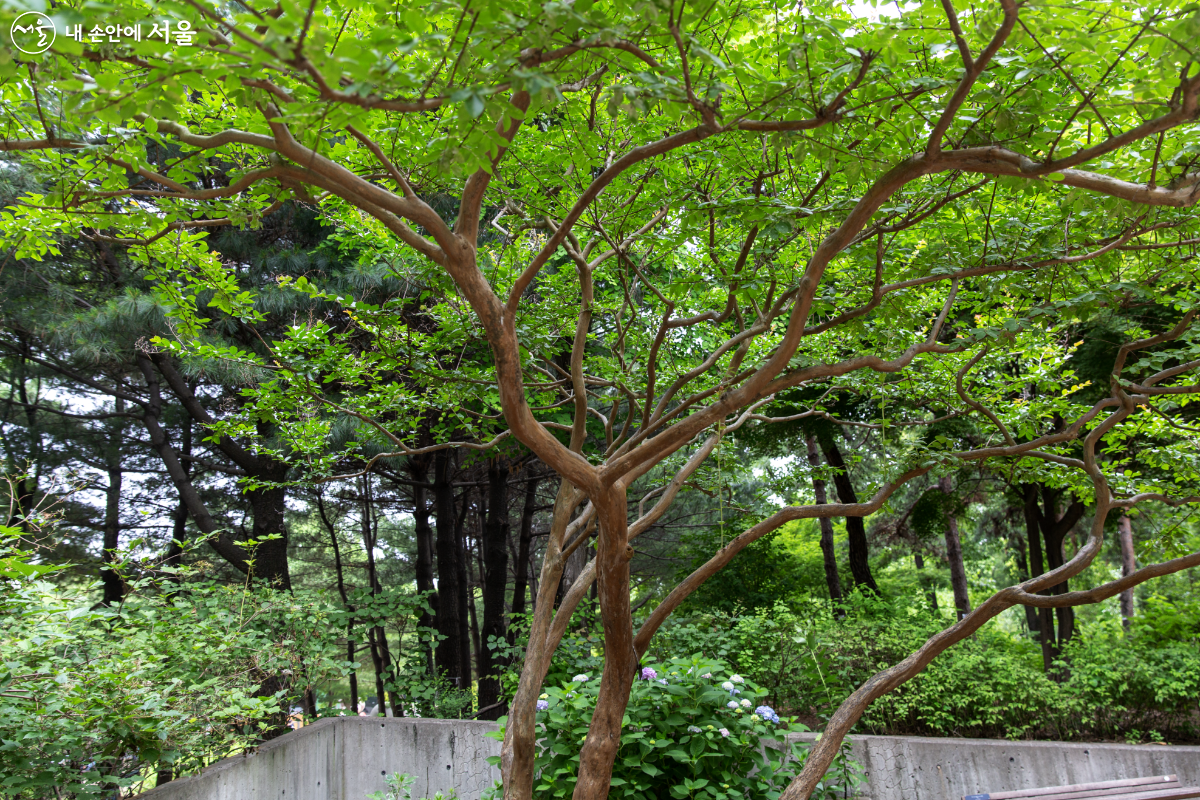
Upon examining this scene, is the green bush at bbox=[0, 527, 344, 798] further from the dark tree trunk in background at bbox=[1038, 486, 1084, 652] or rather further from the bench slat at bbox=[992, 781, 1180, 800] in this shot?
the dark tree trunk in background at bbox=[1038, 486, 1084, 652]

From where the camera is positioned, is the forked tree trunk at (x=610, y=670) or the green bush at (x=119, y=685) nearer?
the green bush at (x=119, y=685)

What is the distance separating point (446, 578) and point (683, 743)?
534cm

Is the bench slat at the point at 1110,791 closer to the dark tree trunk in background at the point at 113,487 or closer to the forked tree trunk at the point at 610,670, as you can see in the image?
the forked tree trunk at the point at 610,670

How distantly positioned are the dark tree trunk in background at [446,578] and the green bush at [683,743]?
4286 mm

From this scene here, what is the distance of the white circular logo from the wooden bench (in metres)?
6.03

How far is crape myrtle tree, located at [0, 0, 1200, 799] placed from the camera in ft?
6.79

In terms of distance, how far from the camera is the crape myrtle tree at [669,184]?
2.07 m

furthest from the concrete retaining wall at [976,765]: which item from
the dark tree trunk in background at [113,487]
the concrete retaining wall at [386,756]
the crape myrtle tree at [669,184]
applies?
the dark tree trunk in background at [113,487]

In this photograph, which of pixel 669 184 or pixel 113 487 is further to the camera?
pixel 113 487

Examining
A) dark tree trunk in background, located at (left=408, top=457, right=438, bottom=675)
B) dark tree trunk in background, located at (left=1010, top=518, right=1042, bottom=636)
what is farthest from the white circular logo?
dark tree trunk in background, located at (left=1010, top=518, right=1042, bottom=636)

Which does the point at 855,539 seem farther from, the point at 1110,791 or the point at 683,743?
the point at 683,743

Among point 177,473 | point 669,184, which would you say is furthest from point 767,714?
point 177,473

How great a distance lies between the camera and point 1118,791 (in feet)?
15.4

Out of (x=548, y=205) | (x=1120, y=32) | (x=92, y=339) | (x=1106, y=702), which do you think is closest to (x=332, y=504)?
(x=92, y=339)
